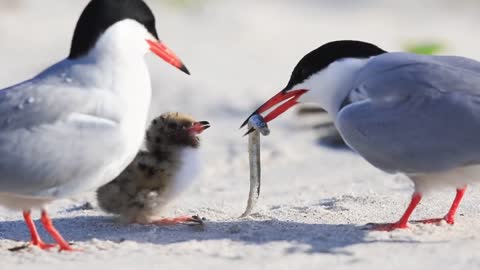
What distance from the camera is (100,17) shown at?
4441 mm

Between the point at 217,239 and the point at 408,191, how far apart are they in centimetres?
191

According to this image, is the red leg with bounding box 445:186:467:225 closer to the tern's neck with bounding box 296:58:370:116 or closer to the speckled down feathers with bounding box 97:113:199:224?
the tern's neck with bounding box 296:58:370:116

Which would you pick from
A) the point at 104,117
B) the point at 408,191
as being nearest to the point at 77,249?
the point at 104,117

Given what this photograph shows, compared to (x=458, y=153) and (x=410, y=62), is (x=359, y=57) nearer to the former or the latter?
(x=410, y=62)

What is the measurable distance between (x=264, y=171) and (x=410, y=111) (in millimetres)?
3082

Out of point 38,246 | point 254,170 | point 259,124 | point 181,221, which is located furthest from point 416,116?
point 38,246

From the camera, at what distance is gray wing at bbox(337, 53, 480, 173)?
4453mm

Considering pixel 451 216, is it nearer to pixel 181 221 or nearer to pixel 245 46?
pixel 181 221

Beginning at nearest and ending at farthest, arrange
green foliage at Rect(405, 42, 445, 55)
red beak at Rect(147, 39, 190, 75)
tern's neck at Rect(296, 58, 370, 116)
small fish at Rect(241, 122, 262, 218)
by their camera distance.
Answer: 1. red beak at Rect(147, 39, 190, 75)
2. tern's neck at Rect(296, 58, 370, 116)
3. small fish at Rect(241, 122, 262, 218)
4. green foliage at Rect(405, 42, 445, 55)

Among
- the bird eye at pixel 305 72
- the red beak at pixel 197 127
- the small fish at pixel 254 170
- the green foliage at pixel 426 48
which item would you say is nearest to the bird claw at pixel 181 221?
the small fish at pixel 254 170

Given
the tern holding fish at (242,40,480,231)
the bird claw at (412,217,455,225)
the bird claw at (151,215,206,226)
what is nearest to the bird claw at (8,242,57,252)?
the bird claw at (151,215,206,226)

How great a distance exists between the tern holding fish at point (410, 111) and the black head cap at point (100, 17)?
99 centimetres

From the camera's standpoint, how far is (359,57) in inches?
194

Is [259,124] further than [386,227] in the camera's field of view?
Yes
